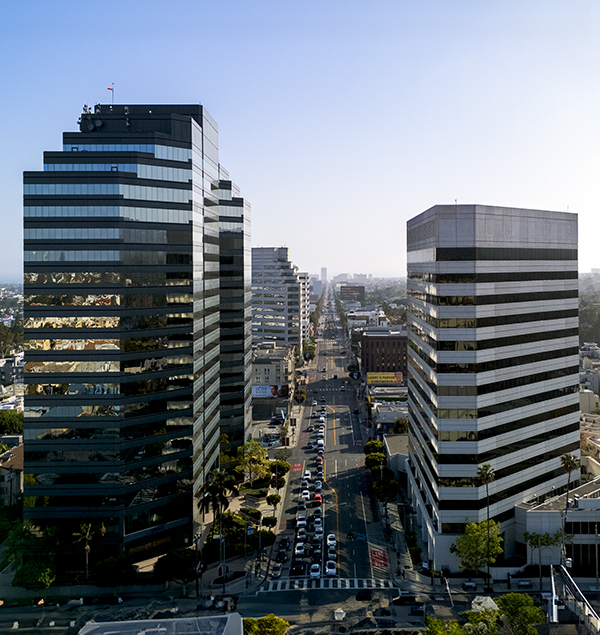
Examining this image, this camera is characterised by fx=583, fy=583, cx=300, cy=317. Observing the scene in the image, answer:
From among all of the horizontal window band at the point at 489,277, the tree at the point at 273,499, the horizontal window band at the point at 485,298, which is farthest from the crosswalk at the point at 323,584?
the horizontal window band at the point at 489,277

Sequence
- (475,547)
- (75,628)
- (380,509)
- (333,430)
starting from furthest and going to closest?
(333,430), (380,509), (475,547), (75,628)

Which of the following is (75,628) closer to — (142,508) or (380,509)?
(142,508)

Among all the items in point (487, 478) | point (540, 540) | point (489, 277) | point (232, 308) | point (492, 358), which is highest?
point (489, 277)

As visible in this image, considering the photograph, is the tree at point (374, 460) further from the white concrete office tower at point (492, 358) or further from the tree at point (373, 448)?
the white concrete office tower at point (492, 358)

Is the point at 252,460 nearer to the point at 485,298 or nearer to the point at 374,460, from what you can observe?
the point at 374,460

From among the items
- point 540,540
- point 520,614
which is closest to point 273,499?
point 540,540

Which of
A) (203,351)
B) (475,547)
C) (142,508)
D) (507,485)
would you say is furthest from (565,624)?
(203,351)
